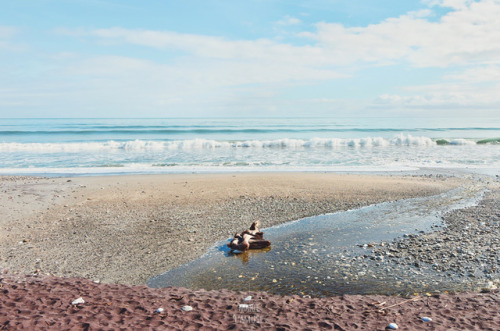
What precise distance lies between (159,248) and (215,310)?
2.71m

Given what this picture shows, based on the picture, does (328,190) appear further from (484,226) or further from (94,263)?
(94,263)

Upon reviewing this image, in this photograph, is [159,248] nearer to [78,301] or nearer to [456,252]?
[78,301]

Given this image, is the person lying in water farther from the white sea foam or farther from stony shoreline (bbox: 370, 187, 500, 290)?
the white sea foam

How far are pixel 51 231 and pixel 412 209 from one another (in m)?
8.47

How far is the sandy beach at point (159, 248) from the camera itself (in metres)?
3.94

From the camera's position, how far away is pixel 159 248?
6.57 m

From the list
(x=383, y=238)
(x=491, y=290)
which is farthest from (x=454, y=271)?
(x=383, y=238)

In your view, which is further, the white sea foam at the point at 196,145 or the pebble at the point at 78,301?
the white sea foam at the point at 196,145

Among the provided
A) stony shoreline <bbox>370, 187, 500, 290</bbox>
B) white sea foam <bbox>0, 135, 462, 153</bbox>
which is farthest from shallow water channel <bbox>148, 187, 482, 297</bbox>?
white sea foam <bbox>0, 135, 462, 153</bbox>

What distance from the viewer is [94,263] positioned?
19.1 feet

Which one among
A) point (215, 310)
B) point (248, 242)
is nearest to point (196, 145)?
point (248, 242)

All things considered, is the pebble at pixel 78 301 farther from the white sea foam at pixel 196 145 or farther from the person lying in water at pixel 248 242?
the white sea foam at pixel 196 145

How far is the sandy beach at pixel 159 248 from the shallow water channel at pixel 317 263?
0.38 metres

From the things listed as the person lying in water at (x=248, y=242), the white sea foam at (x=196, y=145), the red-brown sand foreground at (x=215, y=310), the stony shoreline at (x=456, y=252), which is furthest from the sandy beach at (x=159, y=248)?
the white sea foam at (x=196, y=145)
